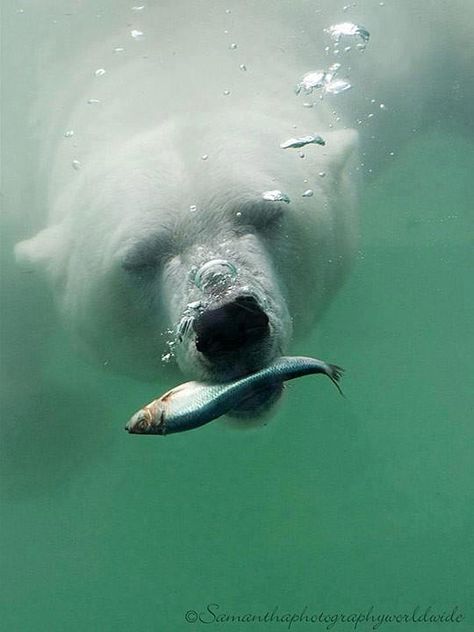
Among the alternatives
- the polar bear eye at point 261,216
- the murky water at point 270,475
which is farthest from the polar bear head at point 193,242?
the murky water at point 270,475

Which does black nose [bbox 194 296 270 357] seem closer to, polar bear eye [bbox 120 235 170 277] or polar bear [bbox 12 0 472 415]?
polar bear [bbox 12 0 472 415]

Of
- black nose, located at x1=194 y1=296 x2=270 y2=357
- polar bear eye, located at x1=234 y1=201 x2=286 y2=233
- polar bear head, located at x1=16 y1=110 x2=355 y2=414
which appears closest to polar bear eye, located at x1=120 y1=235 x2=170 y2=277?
polar bear head, located at x1=16 y1=110 x2=355 y2=414

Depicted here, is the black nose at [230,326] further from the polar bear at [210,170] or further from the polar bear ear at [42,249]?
the polar bear ear at [42,249]

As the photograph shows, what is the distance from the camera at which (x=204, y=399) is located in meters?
1.73

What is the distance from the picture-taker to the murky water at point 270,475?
348 centimetres

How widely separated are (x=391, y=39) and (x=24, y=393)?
214 cm

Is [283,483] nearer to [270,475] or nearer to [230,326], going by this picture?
[270,475]

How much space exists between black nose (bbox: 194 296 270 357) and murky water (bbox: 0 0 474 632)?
144 centimetres

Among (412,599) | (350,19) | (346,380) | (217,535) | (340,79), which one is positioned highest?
(350,19)

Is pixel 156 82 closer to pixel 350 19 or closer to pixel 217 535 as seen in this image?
pixel 350 19

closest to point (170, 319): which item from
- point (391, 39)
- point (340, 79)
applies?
point (340, 79)

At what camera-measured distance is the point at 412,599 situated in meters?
3.69

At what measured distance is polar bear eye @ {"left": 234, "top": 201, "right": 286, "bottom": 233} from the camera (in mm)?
2207

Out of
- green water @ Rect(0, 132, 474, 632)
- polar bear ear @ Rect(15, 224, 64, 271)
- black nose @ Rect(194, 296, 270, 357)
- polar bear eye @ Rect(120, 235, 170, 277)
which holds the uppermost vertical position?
polar bear ear @ Rect(15, 224, 64, 271)
